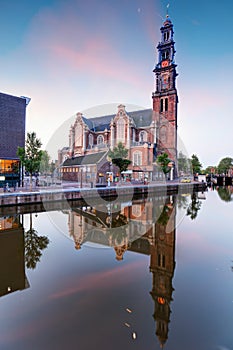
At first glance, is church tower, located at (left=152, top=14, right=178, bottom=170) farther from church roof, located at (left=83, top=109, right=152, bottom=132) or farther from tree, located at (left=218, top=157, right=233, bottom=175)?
tree, located at (left=218, top=157, right=233, bottom=175)

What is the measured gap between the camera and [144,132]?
173 feet

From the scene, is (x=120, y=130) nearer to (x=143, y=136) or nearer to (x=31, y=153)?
(x=143, y=136)

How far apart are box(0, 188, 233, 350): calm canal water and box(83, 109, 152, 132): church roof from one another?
47395mm

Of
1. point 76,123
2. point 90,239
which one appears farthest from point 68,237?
point 76,123

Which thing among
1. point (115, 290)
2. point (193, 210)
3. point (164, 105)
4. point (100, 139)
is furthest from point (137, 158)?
point (115, 290)

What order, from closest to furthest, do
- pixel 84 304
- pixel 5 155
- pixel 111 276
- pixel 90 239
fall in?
pixel 84 304 < pixel 111 276 < pixel 90 239 < pixel 5 155

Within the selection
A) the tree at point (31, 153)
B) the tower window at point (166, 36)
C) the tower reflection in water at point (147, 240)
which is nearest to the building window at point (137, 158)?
the tree at point (31, 153)

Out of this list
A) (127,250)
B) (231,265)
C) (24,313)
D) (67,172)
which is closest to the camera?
(24,313)

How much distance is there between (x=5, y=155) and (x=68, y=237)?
1993 cm

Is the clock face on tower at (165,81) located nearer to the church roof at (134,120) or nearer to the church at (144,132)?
the church at (144,132)

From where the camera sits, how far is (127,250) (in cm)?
844

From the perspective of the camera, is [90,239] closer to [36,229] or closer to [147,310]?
[36,229]

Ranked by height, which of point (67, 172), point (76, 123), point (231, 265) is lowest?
point (231, 265)

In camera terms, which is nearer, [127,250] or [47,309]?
[47,309]
